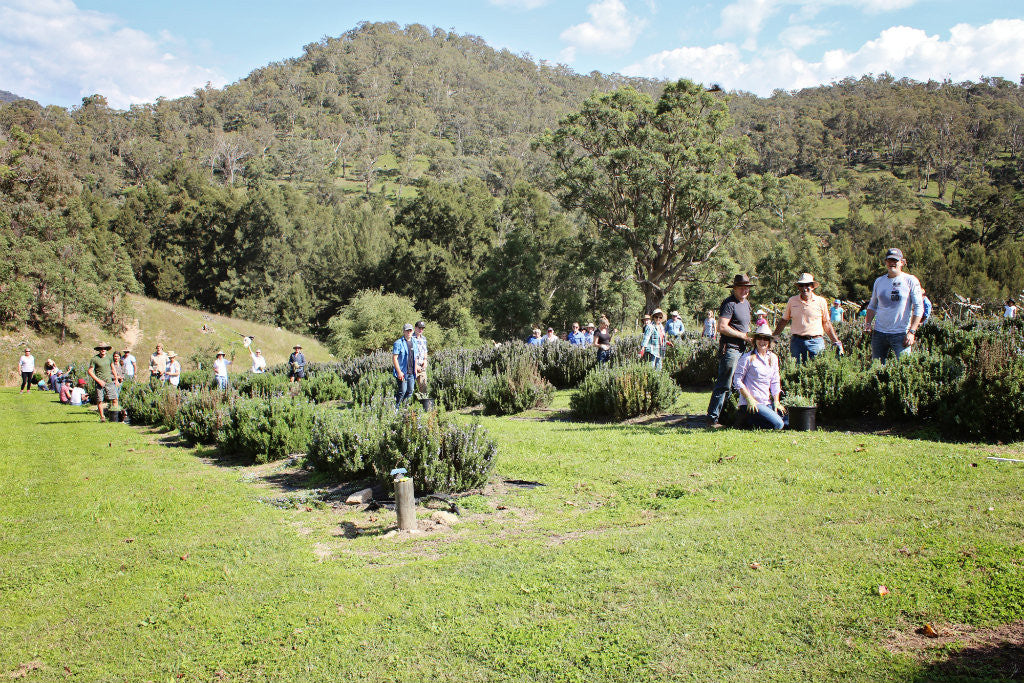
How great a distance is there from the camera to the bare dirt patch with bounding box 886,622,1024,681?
295 cm

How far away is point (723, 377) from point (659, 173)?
29341 millimetres

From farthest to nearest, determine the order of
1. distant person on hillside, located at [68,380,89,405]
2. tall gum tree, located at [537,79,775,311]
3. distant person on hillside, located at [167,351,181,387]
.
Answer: tall gum tree, located at [537,79,775,311] < distant person on hillside, located at [68,380,89,405] < distant person on hillside, located at [167,351,181,387]

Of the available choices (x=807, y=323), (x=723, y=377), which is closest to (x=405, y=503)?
(x=723, y=377)

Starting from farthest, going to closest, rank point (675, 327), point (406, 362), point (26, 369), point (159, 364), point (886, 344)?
point (26, 369)
point (159, 364)
point (675, 327)
point (406, 362)
point (886, 344)

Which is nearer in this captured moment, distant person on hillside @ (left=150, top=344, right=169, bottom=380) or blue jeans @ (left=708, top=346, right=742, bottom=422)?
blue jeans @ (left=708, top=346, right=742, bottom=422)

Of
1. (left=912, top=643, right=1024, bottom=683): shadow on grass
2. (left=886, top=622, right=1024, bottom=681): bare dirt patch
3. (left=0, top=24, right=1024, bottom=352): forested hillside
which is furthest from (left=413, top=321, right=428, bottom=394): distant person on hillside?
(left=0, top=24, right=1024, bottom=352): forested hillside

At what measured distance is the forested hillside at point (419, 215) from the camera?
139 feet

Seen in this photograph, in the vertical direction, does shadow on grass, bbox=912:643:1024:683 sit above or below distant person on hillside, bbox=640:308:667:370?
below

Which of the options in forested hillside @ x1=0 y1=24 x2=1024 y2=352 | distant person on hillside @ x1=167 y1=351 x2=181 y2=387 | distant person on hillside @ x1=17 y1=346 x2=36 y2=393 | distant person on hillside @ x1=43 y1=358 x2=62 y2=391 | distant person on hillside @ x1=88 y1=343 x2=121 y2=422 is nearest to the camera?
distant person on hillside @ x1=88 y1=343 x2=121 y2=422

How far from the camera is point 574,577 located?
4250 mm

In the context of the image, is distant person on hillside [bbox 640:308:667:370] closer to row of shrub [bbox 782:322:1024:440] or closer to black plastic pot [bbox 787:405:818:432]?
row of shrub [bbox 782:322:1024:440]

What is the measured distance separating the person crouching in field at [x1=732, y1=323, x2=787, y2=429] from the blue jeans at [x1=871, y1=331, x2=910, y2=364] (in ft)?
4.90

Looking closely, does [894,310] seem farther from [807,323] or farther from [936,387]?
[936,387]

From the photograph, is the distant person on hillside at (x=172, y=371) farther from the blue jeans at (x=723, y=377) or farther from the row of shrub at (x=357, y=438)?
the blue jeans at (x=723, y=377)
